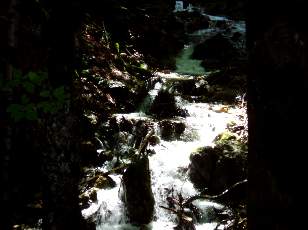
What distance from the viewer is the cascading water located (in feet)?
25.6

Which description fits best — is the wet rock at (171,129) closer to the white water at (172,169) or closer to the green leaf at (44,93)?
the white water at (172,169)

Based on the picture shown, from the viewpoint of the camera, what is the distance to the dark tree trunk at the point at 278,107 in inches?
90.8

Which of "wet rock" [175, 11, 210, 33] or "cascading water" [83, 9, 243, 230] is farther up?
"wet rock" [175, 11, 210, 33]

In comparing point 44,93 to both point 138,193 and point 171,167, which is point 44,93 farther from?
point 171,167

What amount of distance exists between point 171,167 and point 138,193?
1.73 m

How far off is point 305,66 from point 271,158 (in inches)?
23.0

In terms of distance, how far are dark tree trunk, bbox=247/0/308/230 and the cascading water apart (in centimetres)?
541

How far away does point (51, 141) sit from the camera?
328 cm

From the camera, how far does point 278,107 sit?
7.77 ft

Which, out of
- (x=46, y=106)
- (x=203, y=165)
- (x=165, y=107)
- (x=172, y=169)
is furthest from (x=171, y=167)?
(x=46, y=106)

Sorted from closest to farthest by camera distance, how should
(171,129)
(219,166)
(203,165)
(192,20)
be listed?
(219,166) < (203,165) < (171,129) < (192,20)

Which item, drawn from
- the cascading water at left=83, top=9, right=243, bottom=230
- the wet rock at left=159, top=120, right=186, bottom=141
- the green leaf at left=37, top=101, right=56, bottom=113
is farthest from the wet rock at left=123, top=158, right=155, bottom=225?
the green leaf at left=37, top=101, right=56, bottom=113

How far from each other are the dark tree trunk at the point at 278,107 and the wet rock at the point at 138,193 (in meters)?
5.19

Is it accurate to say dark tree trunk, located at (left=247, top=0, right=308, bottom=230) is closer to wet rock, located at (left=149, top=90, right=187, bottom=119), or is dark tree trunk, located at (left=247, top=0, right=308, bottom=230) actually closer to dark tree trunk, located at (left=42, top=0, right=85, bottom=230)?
dark tree trunk, located at (left=42, top=0, right=85, bottom=230)
